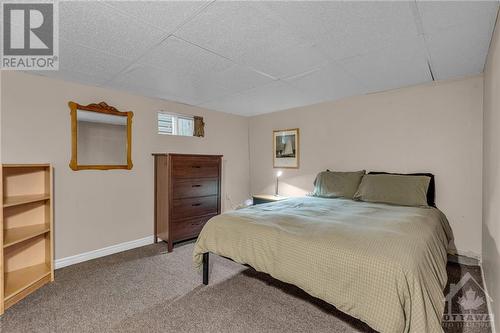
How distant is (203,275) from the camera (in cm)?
226

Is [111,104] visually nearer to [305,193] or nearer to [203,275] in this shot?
[203,275]

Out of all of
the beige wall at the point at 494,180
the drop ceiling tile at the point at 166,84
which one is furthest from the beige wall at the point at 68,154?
the beige wall at the point at 494,180

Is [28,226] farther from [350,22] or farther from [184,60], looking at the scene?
[350,22]

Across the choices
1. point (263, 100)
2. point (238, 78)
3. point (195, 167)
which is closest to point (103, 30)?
point (238, 78)

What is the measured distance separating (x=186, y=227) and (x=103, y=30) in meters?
2.46

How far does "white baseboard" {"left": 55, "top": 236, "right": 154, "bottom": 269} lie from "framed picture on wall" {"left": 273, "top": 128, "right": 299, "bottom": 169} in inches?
96.2

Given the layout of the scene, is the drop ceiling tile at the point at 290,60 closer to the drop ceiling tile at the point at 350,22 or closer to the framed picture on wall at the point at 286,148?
the drop ceiling tile at the point at 350,22

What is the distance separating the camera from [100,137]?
9.75ft

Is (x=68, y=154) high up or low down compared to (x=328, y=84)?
down

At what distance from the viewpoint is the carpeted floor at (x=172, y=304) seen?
66.5 inches

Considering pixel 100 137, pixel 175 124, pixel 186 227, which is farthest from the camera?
pixel 175 124

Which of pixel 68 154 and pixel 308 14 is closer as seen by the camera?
pixel 308 14

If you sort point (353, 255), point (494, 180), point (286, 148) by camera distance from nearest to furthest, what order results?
point (353, 255)
point (494, 180)
point (286, 148)

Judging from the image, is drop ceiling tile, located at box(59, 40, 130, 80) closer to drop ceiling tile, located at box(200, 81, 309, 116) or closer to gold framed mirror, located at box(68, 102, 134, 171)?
gold framed mirror, located at box(68, 102, 134, 171)
